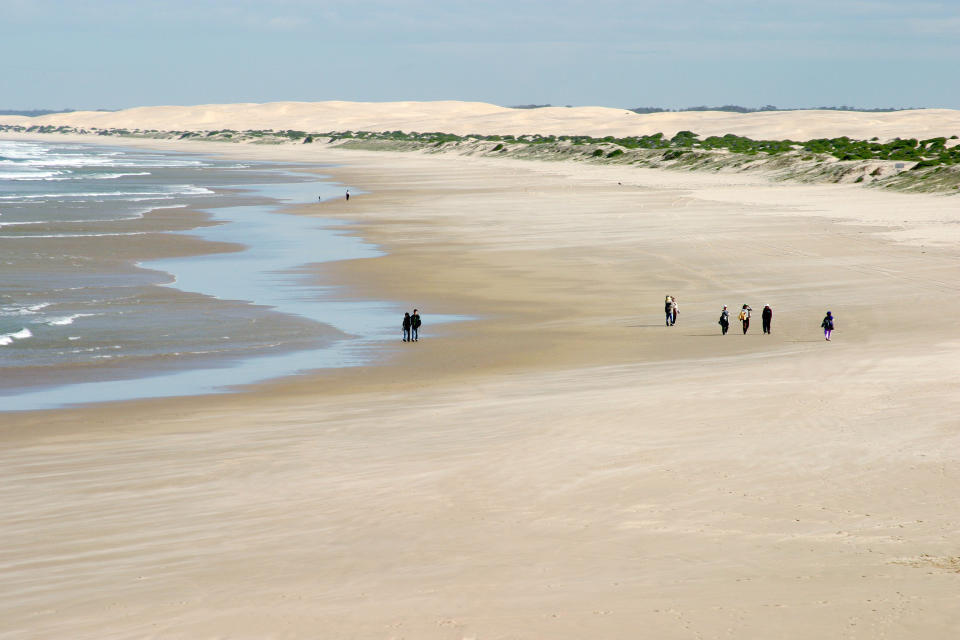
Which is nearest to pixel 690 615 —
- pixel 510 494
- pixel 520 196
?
pixel 510 494

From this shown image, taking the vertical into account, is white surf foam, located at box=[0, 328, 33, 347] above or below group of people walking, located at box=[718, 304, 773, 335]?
below

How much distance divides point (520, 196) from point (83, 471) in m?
55.3

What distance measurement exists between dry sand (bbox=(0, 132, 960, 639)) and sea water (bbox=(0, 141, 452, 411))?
1.98 meters

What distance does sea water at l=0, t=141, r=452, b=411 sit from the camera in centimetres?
2225

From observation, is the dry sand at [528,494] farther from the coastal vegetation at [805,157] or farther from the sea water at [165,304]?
the coastal vegetation at [805,157]

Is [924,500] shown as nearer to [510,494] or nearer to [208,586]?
[510,494]

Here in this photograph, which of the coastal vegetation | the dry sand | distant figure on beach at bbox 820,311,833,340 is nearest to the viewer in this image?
the dry sand

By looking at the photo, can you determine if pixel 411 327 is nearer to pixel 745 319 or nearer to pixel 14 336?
pixel 745 319

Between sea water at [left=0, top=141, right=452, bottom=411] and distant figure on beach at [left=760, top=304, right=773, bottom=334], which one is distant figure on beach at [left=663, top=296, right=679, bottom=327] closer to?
distant figure on beach at [left=760, top=304, right=773, bottom=334]

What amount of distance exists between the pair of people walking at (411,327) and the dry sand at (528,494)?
0.48m

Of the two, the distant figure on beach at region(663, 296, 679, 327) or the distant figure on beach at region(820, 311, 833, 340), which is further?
the distant figure on beach at region(663, 296, 679, 327)

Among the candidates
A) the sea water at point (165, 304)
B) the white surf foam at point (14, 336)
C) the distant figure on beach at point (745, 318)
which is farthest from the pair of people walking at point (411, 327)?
the white surf foam at point (14, 336)

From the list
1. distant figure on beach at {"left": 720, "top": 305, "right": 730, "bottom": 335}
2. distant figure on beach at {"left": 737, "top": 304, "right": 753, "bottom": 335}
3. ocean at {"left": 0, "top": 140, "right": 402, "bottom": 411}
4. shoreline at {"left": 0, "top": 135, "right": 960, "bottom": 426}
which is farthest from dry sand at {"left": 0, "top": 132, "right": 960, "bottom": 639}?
ocean at {"left": 0, "top": 140, "right": 402, "bottom": 411}

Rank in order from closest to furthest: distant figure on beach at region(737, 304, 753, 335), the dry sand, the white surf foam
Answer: the dry sand → the white surf foam → distant figure on beach at region(737, 304, 753, 335)
